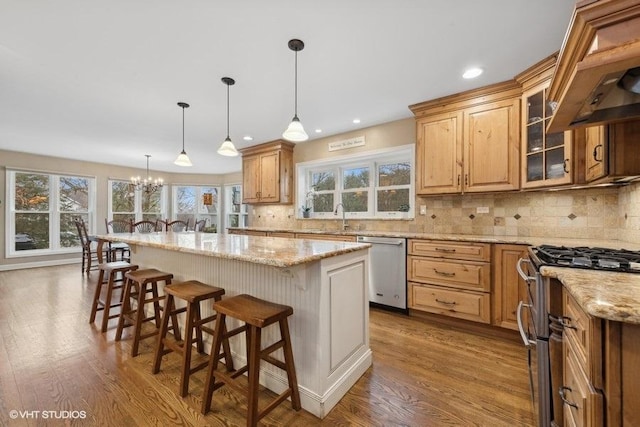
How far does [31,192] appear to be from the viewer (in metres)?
5.36

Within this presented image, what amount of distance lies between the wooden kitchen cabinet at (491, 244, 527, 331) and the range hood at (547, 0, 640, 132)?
1.26 meters

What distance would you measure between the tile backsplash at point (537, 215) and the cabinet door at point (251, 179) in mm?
2308

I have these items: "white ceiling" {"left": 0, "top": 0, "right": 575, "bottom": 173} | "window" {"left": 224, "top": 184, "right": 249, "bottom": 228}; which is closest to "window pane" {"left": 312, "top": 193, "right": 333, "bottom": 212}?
"white ceiling" {"left": 0, "top": 0, "right": 575, "bottom": 173}

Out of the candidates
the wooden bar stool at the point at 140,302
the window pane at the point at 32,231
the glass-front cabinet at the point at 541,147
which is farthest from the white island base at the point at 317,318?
the window pane at the point at 32,231

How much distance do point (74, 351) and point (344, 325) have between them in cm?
225

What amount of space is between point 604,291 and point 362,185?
336cm

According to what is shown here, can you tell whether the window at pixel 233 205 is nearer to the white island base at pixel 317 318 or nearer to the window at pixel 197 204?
the window at pixel 197 204

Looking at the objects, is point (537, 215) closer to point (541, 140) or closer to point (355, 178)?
point (541, 140)

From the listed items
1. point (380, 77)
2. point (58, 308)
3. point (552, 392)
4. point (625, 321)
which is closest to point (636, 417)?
point (625, 321)

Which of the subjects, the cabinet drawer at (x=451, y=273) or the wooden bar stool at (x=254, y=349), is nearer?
the wooden bar stool at (x=254, y=349)

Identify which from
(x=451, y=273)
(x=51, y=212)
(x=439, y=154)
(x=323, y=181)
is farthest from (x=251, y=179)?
(x=51, y=212)

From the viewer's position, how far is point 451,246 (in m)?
2.65

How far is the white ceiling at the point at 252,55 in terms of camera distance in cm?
170

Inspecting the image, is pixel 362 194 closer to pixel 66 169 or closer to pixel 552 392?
pixel 552 392
